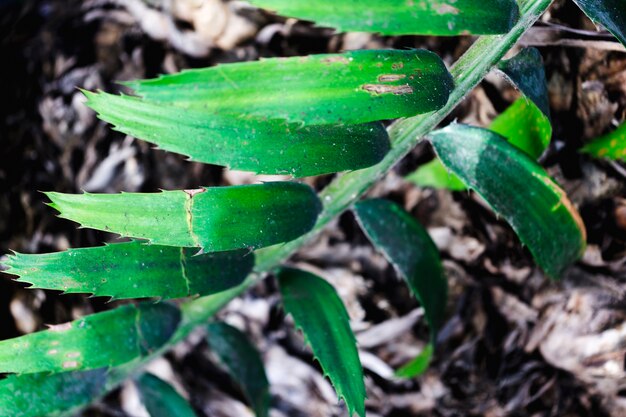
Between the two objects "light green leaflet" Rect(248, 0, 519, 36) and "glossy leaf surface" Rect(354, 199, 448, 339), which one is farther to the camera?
"glossy leaf surface" Rect(354, 199, 448, 339)

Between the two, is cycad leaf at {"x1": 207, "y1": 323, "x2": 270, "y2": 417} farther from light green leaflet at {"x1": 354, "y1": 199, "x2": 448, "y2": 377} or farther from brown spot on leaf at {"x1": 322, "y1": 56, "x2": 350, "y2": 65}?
brown spot on leaf at {"x1": 322, "y1": 56, "x2": 350, "y2": 65}

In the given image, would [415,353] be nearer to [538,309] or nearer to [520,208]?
[538,309]

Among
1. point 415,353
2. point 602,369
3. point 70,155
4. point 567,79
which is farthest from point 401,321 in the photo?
point 70,155

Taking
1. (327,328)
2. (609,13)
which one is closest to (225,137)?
(327,328)

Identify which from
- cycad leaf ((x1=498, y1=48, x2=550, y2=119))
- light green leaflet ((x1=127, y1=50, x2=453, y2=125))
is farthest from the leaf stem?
light green leaflet ((x1=127, y1=50, x2=453, y2=125))

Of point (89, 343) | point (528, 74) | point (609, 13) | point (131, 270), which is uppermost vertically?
point (609, 13)

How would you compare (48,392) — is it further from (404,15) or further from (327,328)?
(404,15)
